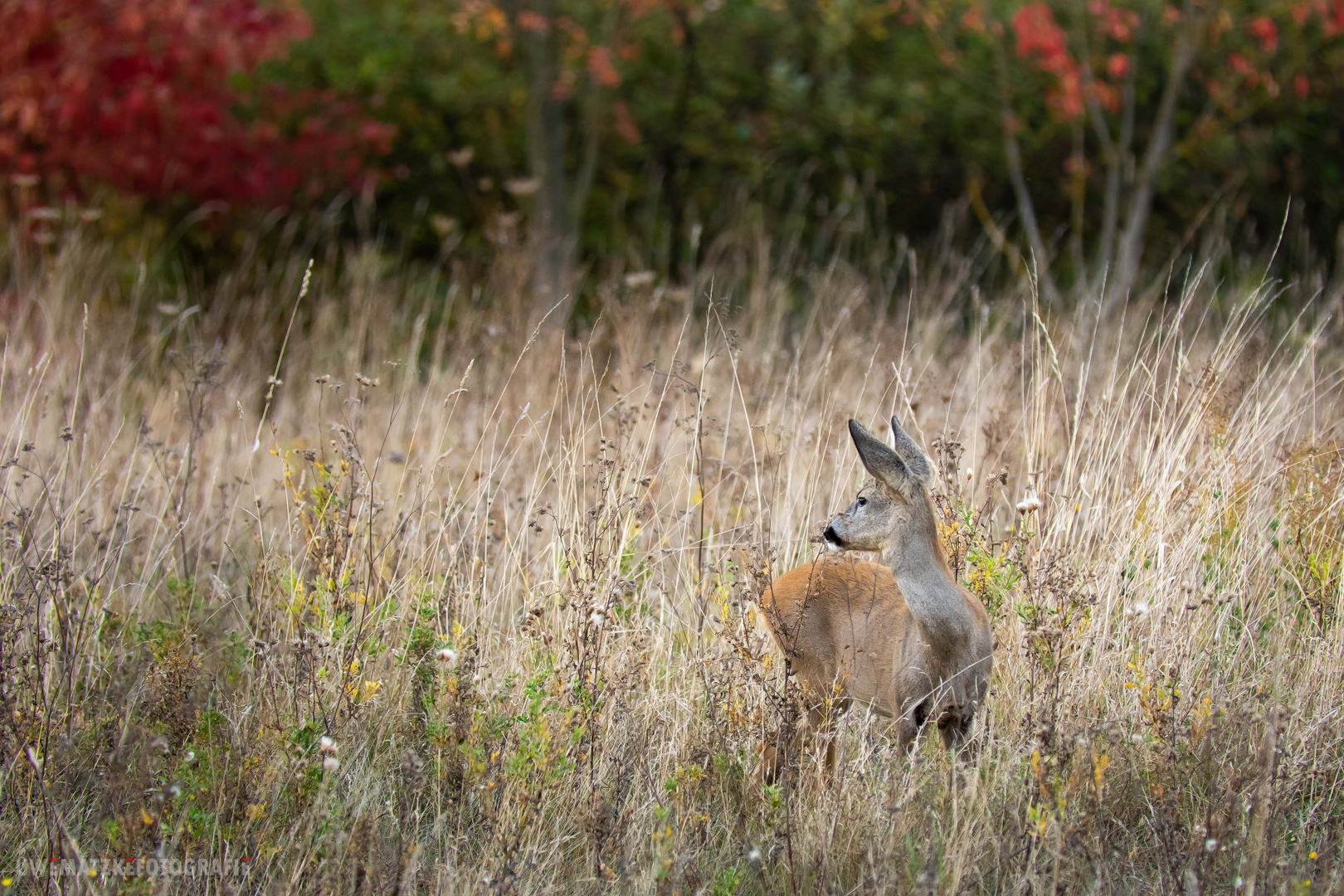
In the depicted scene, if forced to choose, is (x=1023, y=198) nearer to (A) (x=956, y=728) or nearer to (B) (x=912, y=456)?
(B) (x=912, y=456)

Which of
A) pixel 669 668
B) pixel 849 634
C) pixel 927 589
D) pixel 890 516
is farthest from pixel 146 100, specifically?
pixel 927 589

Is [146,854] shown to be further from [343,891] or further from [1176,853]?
[1176,853]

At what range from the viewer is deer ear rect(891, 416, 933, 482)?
3.08 metres

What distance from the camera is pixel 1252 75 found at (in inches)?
327

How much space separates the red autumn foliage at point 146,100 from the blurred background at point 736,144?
2.8 inches

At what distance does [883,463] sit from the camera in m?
3.01

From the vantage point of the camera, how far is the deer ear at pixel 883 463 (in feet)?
9.79

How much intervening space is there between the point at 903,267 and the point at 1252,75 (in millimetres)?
2650

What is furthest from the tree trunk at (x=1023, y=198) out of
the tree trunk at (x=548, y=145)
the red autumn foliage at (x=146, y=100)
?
the red autumn foliage at (x=146, y=100)

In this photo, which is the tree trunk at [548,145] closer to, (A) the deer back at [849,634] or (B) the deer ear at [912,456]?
(A) the deer back at [849,634]

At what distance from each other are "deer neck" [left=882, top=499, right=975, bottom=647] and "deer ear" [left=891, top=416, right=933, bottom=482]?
0.24ft

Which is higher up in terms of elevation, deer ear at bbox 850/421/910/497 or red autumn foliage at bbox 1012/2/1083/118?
red autumn foliage at bbox 1012/2/1083/118

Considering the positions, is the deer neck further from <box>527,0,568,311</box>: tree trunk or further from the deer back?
<box>527,0,568,311</box>: tree trunk

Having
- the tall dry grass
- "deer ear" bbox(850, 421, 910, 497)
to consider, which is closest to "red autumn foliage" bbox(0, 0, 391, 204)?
the tall dry grass
